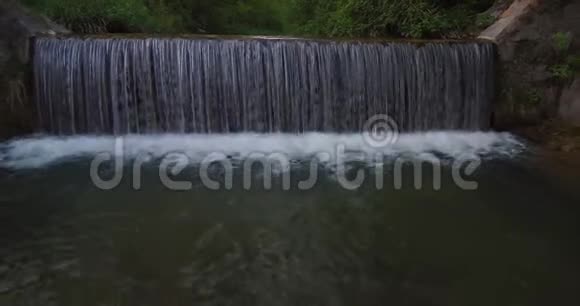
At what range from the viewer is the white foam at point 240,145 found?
22.5ft


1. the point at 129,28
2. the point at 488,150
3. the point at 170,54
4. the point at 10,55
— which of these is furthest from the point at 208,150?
the point at 129,28

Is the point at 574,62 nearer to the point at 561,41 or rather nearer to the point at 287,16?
the point at 561,41

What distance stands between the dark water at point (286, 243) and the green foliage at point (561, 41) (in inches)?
112

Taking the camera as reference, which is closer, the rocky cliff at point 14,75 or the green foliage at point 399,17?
the rocky cliff at point 14,75

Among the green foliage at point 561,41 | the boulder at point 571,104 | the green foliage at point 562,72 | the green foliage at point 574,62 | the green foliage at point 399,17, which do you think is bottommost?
the boulder at point 571,104

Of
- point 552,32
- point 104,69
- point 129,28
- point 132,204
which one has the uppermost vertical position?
point 129,28

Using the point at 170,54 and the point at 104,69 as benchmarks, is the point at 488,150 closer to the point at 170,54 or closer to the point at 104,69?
the point at 170,54

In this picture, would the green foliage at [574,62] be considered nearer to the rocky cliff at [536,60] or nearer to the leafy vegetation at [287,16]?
the rocky cliff at [536,60]

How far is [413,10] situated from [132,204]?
7.46m

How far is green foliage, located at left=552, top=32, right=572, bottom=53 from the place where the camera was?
803cm

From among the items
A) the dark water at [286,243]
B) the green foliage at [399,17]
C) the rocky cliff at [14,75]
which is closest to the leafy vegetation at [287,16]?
the green foliage at [399,17]

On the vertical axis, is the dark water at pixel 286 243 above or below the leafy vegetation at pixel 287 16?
below

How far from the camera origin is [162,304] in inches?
144

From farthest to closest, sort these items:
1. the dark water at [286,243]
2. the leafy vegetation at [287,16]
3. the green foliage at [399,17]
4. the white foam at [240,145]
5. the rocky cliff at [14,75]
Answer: the green foliage at [399,17]
the leafy vegetation at [287,16]
the rocky cliff at [14,75]
the white foam at [240,145]
the dark water at [286,243]
